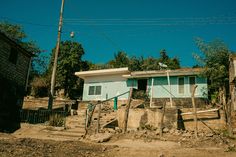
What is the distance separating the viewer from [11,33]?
32.0 meters

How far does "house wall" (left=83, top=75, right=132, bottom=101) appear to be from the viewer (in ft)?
73.8

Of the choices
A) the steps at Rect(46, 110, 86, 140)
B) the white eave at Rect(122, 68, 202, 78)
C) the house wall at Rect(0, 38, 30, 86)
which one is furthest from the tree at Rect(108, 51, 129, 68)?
the steps at Rect(46, 110, 86, 140)

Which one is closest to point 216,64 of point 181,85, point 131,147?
point 181,85

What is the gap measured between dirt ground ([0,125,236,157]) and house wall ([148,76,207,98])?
316 inches

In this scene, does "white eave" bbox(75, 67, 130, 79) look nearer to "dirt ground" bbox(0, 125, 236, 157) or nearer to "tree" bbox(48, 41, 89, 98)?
"tree" bbox(48, 41, 89, 98)

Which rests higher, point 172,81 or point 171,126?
point 172,81

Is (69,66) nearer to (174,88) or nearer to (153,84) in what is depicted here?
(153,84)

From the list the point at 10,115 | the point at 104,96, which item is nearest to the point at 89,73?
the point at 104,96

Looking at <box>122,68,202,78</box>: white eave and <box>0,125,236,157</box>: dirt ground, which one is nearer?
<box>0,125,236,157</box>: dirt ground

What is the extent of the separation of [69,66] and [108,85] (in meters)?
7.41

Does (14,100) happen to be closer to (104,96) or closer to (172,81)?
(104,96)

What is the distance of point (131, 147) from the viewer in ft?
29.3

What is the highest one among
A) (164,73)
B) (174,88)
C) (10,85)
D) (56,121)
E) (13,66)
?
(164,73)

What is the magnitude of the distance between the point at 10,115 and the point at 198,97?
15.0 metres
